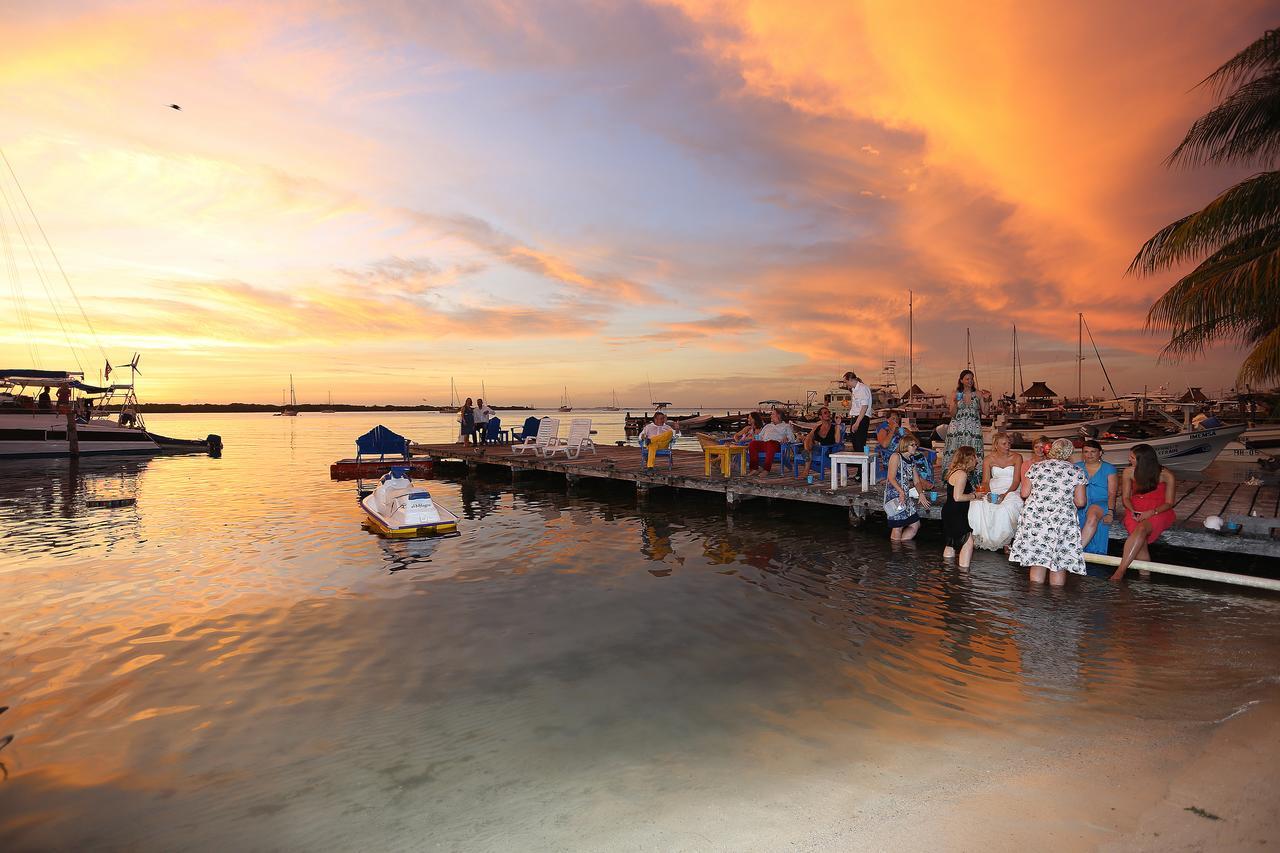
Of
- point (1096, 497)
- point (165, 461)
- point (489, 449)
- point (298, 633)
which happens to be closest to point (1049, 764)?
point (1096, 497)

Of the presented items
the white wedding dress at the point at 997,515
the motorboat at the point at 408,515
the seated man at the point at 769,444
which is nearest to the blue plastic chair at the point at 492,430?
the motorboat at the point at 408,515

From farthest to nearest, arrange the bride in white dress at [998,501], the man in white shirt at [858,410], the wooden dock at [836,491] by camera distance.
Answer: the man in white shirt at [858,410]
the bride in white dress at [998,501]
the wooden dock at [836,491]

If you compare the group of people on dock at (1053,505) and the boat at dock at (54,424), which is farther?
the boat at dock at (54,424)

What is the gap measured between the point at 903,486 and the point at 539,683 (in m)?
7.50

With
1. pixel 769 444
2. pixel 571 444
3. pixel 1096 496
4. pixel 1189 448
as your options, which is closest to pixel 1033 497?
pixel 1096 496

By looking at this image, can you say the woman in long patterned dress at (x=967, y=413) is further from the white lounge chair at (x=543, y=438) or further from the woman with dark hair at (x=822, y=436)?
the white lounge chair at (x=543, y=438)

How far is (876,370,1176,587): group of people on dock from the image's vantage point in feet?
26.8

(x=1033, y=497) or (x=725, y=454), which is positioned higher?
(x=725, y=454)

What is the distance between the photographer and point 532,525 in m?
14.9

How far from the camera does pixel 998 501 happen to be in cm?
963

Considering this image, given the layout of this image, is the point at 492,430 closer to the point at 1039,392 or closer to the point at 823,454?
the point at 823,454

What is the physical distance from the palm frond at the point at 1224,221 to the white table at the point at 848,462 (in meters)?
6.52

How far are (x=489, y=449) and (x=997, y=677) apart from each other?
23015mm

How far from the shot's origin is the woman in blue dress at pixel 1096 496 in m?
8.60
